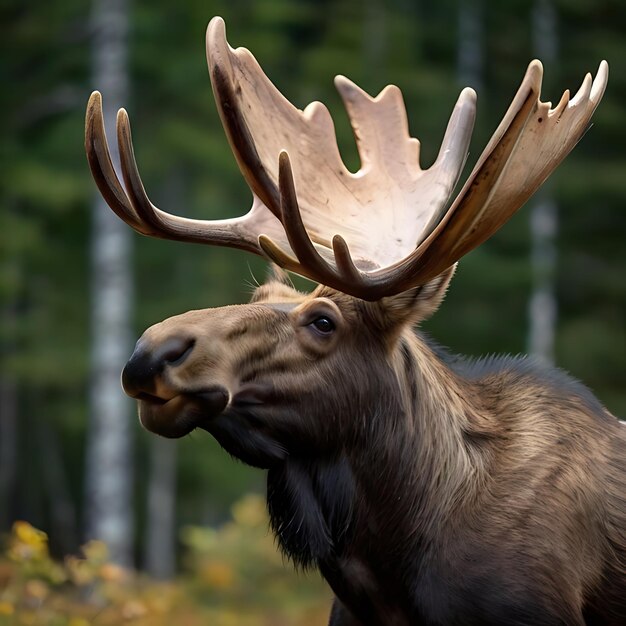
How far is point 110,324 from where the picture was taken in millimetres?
13930

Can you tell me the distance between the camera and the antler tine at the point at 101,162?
13.1 feet

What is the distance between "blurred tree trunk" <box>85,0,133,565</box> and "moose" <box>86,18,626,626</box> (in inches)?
385

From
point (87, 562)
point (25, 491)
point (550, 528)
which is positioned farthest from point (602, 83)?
point (25, 491)

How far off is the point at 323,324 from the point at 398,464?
0.50 m

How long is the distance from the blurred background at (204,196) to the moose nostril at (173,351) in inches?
266

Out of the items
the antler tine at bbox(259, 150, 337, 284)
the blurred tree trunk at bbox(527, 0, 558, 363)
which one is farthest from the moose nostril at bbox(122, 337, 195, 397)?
the blurred tree trunk at bbox(527, 0, 558, 363)

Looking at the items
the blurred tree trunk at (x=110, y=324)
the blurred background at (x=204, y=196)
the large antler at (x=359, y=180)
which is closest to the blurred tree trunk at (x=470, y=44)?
the blurred background at (x=204, y=196)

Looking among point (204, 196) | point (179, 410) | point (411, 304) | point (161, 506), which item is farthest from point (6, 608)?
point (161, 506)

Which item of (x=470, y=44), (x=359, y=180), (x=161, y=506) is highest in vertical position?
(x=470, y=44)

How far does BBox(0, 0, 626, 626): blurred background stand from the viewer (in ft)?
47.4

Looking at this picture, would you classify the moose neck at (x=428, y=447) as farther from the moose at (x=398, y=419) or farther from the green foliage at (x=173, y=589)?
the green foliage at (x=173, y=589)

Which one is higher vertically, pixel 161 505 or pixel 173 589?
pixel 173 589

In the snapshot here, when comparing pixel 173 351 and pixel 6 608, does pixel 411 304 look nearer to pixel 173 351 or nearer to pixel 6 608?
pixel 173 351

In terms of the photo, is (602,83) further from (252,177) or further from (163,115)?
(163,115)
